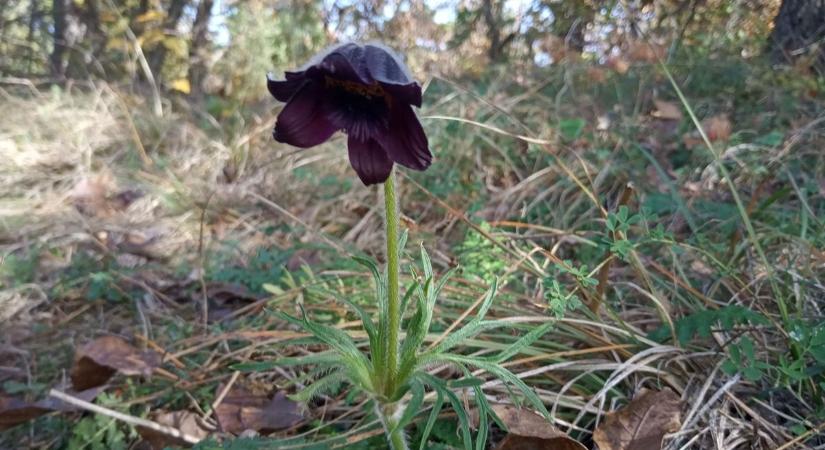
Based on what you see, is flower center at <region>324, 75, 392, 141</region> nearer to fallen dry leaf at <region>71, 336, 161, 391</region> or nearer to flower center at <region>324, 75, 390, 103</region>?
flower center at <region>324, 75, 390, 103</region>

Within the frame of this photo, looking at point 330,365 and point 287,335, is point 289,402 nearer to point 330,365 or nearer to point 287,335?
point 287,335

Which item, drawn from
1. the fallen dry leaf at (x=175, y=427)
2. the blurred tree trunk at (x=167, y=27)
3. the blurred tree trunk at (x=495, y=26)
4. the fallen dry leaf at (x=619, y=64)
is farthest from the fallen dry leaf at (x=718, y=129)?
the blurred tree trunk at (x=167, y=27)

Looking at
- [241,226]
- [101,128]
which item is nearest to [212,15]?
[101,128]

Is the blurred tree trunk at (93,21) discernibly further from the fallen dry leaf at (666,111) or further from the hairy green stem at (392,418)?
the hairy green stem at (392,418)

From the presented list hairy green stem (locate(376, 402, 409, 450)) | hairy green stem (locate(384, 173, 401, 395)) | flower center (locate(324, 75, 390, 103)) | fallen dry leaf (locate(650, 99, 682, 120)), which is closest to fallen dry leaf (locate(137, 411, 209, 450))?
hairy green stem (locate(376, 402, 409, 450))

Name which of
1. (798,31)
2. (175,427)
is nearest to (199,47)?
(798,31)

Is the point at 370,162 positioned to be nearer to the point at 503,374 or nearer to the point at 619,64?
the point at 503,374
